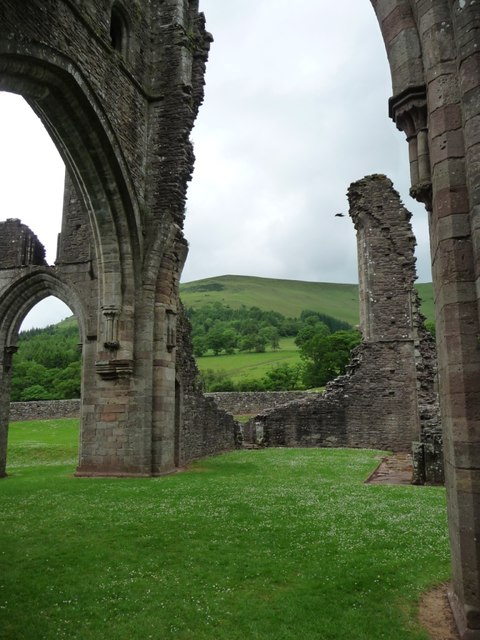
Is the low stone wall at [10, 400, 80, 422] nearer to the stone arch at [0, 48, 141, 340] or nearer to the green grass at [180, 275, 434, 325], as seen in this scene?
the stone arch at [0, 48, 141, 340]

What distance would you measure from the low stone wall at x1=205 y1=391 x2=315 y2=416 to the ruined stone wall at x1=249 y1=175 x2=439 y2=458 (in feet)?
34.4

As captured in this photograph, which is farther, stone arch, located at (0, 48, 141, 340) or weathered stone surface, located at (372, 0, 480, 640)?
stone arch, located at (0, 48, 141, 340)

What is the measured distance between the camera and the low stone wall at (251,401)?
29953mm

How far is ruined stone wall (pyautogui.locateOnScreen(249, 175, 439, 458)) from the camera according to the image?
1817 cm

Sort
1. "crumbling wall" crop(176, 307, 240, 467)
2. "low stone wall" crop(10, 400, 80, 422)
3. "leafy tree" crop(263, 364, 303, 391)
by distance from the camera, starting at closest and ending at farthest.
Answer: "crumbling wall" crop(176, 307, 240, 467) < "low stone wall" crop(10, 400, 80, 422) < "leafy tree" crop(263, 364, 303, 391)

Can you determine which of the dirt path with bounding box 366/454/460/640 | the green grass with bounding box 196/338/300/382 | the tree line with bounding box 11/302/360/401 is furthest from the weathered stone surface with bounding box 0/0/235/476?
the green grass with bounding box 196/338/300/382

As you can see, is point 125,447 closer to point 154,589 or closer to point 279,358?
point 154,589

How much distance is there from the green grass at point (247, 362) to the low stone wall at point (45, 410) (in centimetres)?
1857

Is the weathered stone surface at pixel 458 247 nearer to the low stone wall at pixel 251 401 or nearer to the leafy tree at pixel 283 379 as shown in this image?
the low stone wall at pixel 251 401

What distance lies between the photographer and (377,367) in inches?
731

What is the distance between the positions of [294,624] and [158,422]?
27.8 feet

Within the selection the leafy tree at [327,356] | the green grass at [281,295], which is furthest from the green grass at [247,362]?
the green grass at [281,295]

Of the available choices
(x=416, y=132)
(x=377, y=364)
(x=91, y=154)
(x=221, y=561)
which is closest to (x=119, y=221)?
(x=91, y=154)

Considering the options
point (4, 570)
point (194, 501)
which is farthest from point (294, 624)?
point (194, 501)
